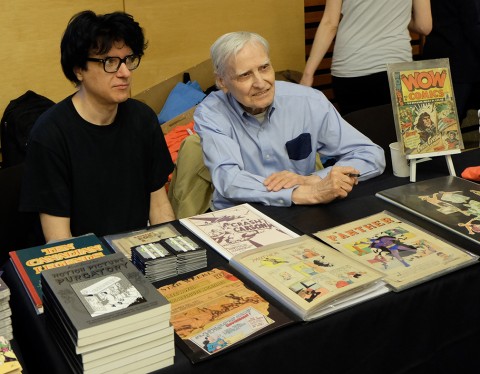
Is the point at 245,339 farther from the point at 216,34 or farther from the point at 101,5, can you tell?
the point at 216,34

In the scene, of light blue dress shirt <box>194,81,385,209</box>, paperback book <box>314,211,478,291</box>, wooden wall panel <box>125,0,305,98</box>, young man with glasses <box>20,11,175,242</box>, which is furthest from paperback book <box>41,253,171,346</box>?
wooden wall panel <box>125,0,305,98</box>

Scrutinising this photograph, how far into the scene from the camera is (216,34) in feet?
14.6

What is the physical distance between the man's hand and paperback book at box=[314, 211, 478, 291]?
0.16m

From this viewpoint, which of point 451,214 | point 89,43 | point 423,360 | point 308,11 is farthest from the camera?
point 308,11

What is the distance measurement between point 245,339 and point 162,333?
198 millimetres

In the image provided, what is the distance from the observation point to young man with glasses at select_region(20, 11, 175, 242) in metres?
2.20

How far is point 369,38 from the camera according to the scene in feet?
10.7

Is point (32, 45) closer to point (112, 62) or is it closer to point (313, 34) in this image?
point (112, 62)

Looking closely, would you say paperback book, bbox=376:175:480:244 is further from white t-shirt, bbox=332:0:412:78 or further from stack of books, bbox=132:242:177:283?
white t-shirt, bbox=332:0:412:78

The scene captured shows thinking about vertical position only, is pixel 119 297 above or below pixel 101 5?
below

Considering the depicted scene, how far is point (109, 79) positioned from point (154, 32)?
81.9 inches

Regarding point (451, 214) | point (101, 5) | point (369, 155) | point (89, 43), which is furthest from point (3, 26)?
point (451, 214)

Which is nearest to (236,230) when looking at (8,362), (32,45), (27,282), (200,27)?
(27,282)

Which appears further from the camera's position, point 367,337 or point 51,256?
point 51,256
